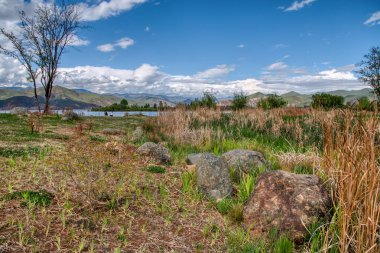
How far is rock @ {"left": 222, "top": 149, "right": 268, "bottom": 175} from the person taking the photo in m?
7.87

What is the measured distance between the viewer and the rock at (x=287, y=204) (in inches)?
191

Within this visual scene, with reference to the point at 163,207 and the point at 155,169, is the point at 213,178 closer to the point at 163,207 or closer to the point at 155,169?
the point at 163,207

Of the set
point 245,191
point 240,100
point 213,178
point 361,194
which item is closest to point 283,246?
point 361,194

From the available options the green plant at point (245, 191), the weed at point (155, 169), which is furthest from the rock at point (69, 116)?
the green plant at point (245, 191)

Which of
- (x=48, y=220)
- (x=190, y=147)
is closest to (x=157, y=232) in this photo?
(x=48, y=220)

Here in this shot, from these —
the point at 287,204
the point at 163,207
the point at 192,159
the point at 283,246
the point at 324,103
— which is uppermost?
the point at 324,103

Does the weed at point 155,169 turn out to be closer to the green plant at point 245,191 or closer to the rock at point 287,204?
the green plant at point 245,191

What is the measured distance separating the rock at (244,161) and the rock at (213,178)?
0.84 metres

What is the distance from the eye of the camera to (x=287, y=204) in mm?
5094

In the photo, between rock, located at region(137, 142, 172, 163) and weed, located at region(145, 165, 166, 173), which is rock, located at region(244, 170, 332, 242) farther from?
rock, located at region(137, 142, 172, 163)

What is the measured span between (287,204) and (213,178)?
1903 mm

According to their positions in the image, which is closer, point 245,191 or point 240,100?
point 245,191

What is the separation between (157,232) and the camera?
4898mm

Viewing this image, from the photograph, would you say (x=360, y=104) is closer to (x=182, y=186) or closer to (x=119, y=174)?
(x=182, y=186)
